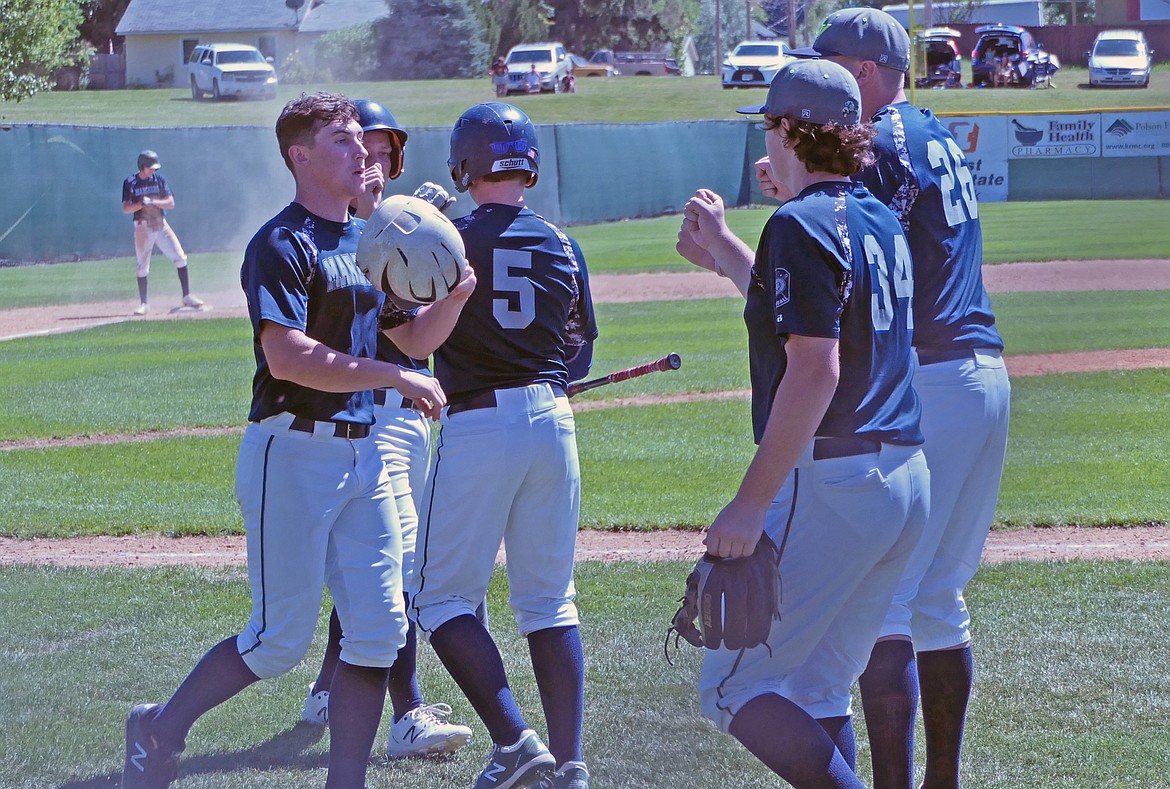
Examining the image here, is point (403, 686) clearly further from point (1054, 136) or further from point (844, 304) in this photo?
point (1054, 136)

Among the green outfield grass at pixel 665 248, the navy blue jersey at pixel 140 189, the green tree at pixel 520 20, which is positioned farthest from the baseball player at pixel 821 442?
the green tree at pixel 520 20

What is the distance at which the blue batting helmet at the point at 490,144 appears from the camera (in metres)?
3.71

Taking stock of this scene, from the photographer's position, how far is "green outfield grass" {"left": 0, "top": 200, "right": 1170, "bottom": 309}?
21250mm

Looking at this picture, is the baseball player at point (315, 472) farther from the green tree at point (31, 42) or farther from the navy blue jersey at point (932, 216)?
the green tree at point (31, 42)

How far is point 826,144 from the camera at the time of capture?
298 cm

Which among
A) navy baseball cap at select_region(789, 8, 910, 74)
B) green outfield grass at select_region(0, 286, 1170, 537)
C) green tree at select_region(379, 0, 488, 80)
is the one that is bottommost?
green outfield grass at select_region(0, 286, 1170, 537)

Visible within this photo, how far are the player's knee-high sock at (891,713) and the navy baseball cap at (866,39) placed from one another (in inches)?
67.4

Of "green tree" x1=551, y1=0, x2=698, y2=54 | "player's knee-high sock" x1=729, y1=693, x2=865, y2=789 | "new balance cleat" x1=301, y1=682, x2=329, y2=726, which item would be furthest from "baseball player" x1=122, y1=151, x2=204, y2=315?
"green tree" x1=551, y1=0, x2=698, y2=54

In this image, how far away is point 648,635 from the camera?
17.4 feet

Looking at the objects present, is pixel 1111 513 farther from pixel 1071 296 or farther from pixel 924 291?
pixel 1071 296

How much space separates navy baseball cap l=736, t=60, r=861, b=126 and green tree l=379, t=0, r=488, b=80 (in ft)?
110

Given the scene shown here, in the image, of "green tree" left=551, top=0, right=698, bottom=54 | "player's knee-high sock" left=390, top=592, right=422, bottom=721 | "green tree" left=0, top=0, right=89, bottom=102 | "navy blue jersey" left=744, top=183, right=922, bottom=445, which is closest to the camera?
"navy blue jersey" left=744, top=183, right=922, bottom=445

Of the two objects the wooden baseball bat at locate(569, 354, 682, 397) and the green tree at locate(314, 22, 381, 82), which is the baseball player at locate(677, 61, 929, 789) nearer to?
the wooden baseball bat at locate(569, 354, 682, 397)

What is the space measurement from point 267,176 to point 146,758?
23979mm
